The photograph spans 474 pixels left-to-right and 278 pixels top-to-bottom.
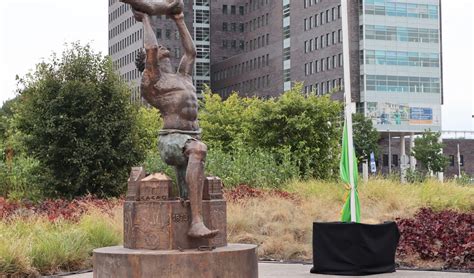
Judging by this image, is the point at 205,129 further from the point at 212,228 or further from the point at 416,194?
the point at 212,228

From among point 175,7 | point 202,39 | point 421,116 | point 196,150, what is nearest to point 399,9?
point 421,116

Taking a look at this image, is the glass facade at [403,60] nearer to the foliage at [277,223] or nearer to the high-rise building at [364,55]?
the high-rise building at [364,55]

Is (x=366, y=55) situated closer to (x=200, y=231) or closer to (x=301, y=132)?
(x=301, y=132)

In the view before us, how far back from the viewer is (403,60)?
89688 millimetres

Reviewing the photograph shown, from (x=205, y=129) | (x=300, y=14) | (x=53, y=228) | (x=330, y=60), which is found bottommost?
(x=53, y=228)

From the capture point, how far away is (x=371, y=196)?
2272cm

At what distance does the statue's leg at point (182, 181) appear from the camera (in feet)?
35.1

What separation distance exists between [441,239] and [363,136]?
58479 mm

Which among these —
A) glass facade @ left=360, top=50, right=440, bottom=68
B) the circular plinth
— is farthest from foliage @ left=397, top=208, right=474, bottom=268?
glass facade @ left=360, top=50, right=440, bottom=68

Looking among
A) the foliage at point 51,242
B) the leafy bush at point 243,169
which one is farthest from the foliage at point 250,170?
the foliage at point 51,242

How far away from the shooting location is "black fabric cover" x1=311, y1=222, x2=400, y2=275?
46.1 feet

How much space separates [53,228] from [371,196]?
9.10m

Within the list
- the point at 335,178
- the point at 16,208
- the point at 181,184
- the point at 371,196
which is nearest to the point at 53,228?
the point at 16,208

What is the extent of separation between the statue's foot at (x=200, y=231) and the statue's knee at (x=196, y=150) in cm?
85
